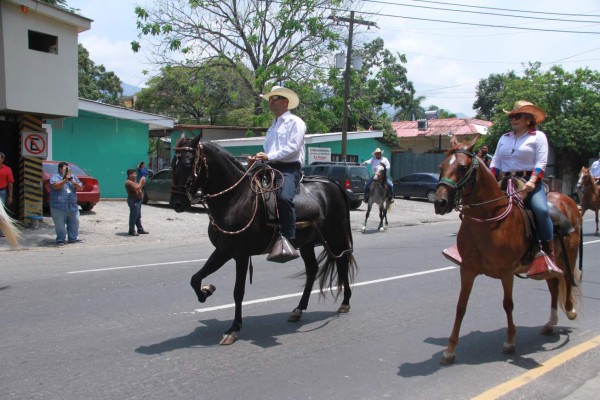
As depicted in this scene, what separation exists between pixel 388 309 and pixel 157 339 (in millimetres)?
3025

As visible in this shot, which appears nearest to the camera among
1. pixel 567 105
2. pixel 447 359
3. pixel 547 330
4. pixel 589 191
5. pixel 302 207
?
pixel 447 359

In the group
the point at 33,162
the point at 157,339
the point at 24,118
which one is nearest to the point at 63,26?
the point at 24,118

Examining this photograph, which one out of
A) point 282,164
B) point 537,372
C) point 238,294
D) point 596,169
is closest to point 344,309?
point 238,294

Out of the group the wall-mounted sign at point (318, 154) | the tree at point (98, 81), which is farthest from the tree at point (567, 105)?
the tree at point (98, 81)

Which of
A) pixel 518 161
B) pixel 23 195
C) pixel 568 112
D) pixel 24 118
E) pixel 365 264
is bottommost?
pixel 365 264

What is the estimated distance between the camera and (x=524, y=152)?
5.69 metres

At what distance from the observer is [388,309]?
720cm

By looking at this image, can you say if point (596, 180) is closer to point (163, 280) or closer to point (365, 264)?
point (365, 264)

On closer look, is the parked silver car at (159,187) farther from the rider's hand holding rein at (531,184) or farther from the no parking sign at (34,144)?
the rider's hand holding rein at (531,184)

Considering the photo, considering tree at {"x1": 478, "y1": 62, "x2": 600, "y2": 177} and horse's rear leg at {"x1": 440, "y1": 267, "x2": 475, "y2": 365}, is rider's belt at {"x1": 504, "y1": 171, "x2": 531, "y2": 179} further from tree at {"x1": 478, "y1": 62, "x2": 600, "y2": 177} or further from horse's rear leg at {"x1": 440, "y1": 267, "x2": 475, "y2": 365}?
tree at {"x1": 478, "y1": 62, "x2": 600, "y2": 177}

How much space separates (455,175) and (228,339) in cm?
273

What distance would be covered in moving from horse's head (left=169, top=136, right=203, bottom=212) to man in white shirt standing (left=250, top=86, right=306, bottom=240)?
0.70m

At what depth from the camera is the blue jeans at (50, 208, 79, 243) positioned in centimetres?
1309

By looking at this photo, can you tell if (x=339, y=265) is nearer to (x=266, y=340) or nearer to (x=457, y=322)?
(x=266, y=340)
